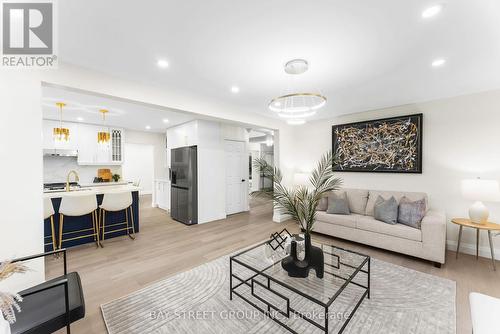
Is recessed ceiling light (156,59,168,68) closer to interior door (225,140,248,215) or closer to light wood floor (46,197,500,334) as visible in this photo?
light wood floor (46,197,500,334)

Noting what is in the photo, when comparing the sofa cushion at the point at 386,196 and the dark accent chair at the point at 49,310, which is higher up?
the sofa cushion at the point at 386,196

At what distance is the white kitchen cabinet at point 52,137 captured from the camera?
5.17 metres

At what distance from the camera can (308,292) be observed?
6.06ft

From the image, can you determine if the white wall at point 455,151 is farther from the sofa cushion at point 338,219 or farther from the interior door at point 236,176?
the interior door at point 236,176

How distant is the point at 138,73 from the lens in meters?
2.57

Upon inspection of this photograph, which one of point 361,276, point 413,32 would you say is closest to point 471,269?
point 361,276

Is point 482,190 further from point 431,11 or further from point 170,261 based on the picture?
point 170,261

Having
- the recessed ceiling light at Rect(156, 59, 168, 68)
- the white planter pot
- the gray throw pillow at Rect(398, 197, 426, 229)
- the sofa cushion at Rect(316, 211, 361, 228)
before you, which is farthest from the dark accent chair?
the gray throw pillow at Rect(398, 197, 426, 229)

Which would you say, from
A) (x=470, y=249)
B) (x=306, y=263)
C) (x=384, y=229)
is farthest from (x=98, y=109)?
(x=470, y=249)

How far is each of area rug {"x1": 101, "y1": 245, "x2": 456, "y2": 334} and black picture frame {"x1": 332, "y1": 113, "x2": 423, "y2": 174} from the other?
6.35ft

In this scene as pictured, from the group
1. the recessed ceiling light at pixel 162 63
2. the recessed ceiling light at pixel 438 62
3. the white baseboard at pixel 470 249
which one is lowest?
the white baseboard at pixel 470 249

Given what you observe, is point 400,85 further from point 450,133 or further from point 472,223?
point 472,223

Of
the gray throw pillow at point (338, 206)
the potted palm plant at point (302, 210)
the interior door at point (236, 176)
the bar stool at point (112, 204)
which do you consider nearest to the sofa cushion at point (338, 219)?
the gray throw pillow at point (338, 206)

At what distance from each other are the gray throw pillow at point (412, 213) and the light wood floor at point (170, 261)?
53 cm
